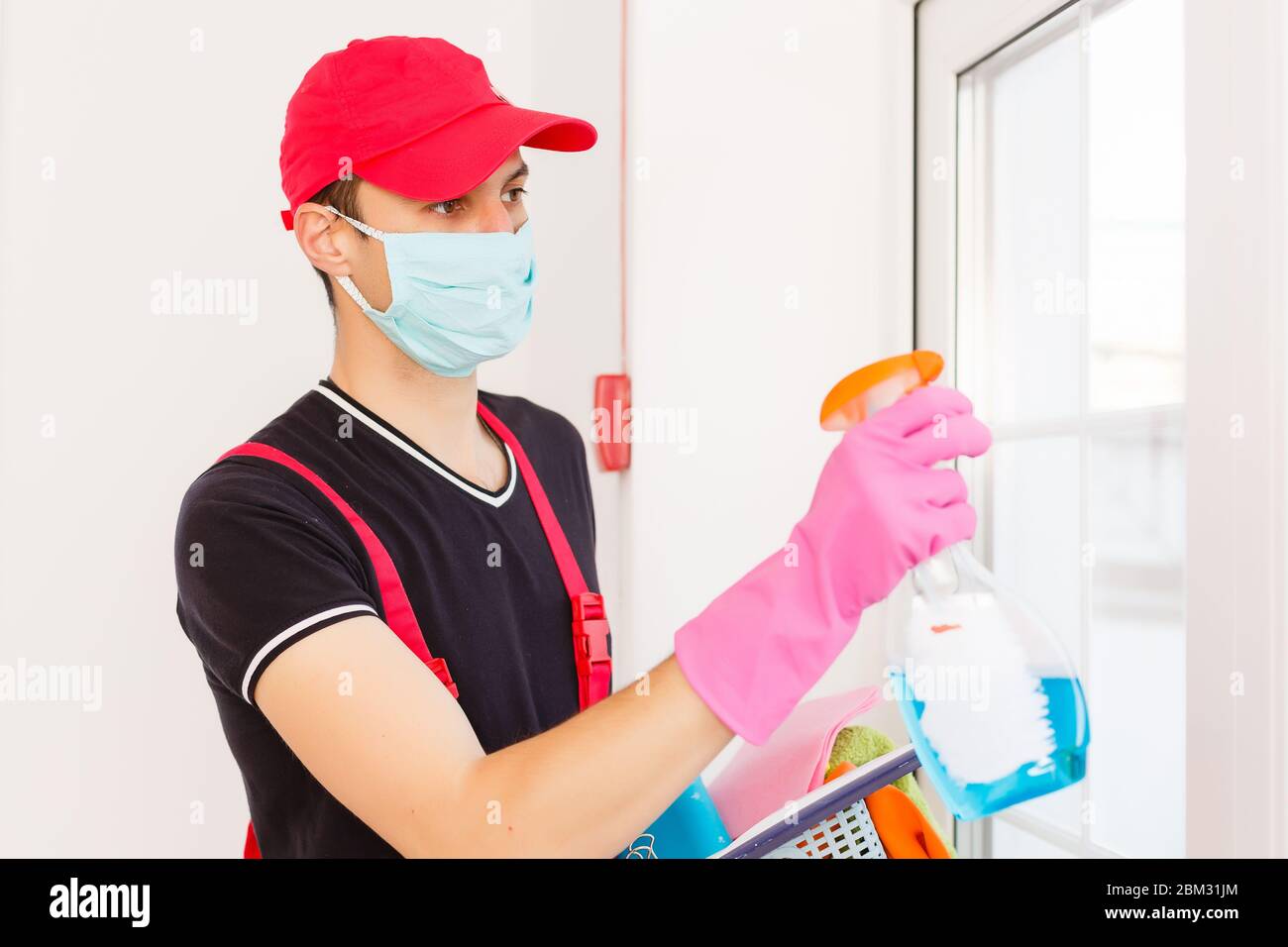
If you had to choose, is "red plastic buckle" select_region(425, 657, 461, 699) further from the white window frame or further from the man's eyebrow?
the white window frame

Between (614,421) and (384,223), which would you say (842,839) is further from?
(614,421)

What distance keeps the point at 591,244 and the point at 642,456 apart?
379 mm

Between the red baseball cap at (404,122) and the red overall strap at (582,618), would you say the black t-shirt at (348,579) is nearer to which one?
the red overall strap at (582,618)

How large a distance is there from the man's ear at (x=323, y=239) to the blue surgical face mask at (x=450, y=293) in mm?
12

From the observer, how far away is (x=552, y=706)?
104 centimetres

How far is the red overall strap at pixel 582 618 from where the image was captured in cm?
104

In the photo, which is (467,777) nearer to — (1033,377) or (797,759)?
(797,759)

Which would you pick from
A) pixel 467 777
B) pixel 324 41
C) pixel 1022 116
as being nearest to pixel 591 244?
pixel 324 41

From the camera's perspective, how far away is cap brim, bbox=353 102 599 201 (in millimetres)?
955

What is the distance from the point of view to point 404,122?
Answer: 95 cm

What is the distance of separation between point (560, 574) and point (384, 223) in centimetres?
39

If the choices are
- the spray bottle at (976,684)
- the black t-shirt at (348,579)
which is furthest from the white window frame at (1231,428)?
the black t-shirt at (348,579)

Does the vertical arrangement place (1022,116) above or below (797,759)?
above

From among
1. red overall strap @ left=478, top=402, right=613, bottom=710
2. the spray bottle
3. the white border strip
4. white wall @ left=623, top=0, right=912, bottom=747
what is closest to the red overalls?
red overall strap @ left=478, top=402, right=613, bottom=710
